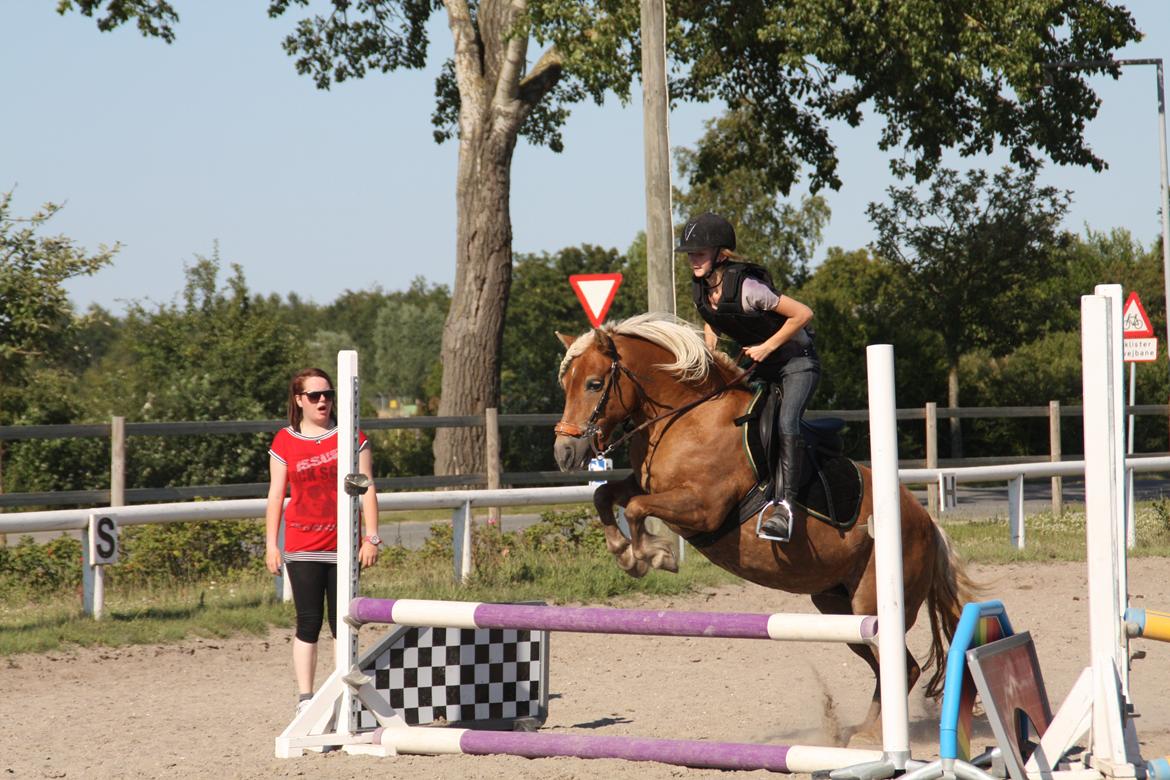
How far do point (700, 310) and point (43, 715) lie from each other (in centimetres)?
396

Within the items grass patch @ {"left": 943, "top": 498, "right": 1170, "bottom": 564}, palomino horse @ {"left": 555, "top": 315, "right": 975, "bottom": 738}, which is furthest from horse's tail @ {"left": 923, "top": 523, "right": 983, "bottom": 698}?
grass patch @ {"left": 943, "top": 498, "right": 1170, "bottom": 564}

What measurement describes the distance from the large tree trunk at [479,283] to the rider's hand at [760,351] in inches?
443

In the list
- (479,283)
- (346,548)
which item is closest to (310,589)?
(346,548)

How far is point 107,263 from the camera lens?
15258 millimetres

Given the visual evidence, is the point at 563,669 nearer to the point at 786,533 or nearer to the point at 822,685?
the point at 822,685

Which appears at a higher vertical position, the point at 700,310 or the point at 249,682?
the point at 700,310

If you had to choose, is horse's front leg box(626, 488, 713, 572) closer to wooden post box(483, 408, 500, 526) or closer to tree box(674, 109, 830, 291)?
wooden post box(483, 408, 500, 526)

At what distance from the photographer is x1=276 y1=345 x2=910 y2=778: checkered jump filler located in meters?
4.40

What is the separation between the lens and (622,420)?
5.93 meters

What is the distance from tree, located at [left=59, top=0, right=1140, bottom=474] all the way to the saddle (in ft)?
31.6

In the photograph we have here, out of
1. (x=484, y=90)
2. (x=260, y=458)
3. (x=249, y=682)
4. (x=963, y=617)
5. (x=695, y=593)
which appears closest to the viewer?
(x=963, y=617)

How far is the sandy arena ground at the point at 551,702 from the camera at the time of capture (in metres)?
5.30

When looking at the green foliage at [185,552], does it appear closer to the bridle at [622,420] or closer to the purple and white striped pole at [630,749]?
the purple and white striped pole at [630,749]

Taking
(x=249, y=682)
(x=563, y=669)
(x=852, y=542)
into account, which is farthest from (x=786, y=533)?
(x=249, y=682)
